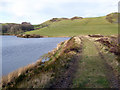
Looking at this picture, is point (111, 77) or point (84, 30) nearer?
point (111, 77)

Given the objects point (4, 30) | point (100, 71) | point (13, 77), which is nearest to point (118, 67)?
point (100, 71)

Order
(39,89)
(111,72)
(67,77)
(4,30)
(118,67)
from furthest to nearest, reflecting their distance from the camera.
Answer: (4,30)
(118,67)
(111,72)
(67,77)
(39,89)

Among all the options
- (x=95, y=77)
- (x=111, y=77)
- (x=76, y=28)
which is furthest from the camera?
(x=76, y=28)

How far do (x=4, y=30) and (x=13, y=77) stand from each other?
455 feet

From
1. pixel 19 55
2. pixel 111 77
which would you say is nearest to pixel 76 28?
pixel 19 55

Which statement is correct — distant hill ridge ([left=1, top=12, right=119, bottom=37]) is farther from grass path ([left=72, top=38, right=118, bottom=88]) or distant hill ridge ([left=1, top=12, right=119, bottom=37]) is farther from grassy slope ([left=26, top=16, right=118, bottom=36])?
grass path ([left=72, top=38, right=118, bottom=88])

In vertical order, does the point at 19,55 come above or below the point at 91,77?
below

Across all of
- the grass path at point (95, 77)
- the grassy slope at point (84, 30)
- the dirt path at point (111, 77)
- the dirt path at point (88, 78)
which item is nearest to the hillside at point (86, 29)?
the grassy slope at point (84, 30)

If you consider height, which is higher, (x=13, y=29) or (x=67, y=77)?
(x=13, y=29)

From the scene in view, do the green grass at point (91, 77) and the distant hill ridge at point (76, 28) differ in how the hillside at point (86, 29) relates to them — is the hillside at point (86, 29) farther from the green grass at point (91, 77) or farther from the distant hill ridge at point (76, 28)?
the green grass at point (91, 77)

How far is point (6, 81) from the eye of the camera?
13109mm

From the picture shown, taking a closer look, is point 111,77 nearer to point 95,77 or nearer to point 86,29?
point 95,77

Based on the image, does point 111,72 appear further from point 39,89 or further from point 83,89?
point 39,89

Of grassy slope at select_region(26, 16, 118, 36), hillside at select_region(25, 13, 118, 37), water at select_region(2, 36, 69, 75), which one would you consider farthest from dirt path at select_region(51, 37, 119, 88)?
grassy slope at select_region(26, 16, 118, 36)
